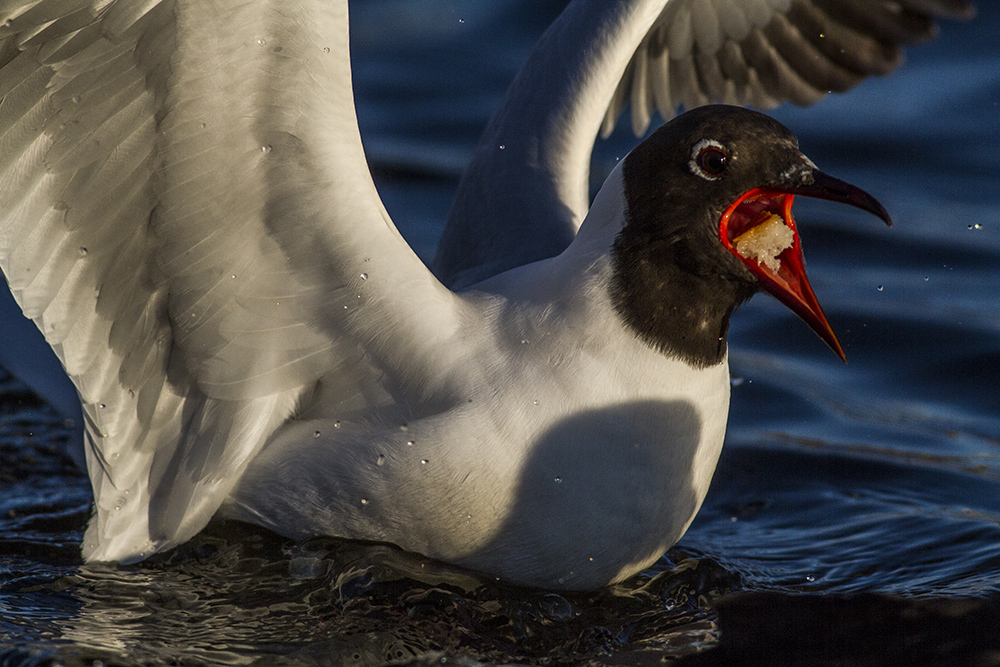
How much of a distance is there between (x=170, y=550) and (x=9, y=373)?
5.86 feet

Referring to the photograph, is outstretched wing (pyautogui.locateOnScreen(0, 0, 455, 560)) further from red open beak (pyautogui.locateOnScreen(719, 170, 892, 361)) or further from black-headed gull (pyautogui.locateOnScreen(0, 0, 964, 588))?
red open beak (pyautogui.locateOnScreen(719, 170, 892, 361))

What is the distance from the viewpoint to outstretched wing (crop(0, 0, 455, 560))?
3.01 m

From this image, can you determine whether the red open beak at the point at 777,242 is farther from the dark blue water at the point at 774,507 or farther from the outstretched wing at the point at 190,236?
the dark blue water at the point at 774,507

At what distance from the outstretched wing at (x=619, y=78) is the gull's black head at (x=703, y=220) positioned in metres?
0.82

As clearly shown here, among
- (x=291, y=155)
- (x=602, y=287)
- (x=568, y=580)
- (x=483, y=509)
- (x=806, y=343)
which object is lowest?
(x=806, y=343)

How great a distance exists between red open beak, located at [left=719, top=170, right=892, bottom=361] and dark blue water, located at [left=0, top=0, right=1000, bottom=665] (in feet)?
2.87

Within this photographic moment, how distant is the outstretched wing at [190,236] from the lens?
301 centimetres

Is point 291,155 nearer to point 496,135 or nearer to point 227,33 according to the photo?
point 227,33

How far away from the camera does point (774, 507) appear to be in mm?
4547

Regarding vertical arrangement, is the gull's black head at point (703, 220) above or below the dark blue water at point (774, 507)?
above

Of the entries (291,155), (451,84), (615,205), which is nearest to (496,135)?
(615,205)

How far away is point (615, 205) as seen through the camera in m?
3.40

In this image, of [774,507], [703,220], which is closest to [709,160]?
[703,220]

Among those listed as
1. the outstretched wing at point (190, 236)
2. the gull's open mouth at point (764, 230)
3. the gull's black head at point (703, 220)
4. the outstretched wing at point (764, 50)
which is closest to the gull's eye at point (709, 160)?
the gull's black head at point (703, 220)
